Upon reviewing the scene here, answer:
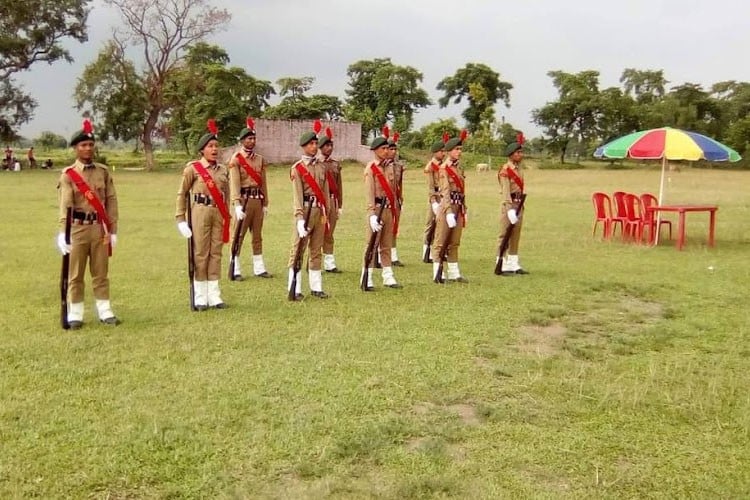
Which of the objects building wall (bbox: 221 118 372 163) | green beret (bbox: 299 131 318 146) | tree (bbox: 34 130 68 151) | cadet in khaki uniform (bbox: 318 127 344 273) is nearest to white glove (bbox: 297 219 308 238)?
cadet in khaki uniform (bbox: 318 127 344 273)

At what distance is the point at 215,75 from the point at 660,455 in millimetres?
42872

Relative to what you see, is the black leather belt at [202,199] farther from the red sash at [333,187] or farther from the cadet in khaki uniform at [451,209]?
the cadet in khaki uniform at [451,209]

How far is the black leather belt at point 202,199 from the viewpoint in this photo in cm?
743

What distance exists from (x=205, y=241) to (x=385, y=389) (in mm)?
3119

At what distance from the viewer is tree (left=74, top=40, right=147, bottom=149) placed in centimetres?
→ 4041

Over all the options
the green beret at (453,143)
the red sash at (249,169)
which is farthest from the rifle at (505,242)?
the red sash at (249,169)

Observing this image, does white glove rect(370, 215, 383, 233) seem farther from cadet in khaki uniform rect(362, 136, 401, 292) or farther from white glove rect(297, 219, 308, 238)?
white glove rect(297, 219, 308, 238)

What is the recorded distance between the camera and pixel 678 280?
32.2 feet

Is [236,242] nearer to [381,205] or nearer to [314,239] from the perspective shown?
[314,239]

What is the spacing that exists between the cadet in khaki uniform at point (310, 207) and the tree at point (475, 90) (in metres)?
48.8

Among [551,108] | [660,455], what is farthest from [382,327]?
[551,108]

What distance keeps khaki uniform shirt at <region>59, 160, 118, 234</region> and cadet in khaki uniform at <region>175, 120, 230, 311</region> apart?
73 cm

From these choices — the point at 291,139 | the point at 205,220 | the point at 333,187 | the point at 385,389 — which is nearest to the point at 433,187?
the point at 333,187

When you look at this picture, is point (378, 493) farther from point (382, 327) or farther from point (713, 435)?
point (382, 327)
